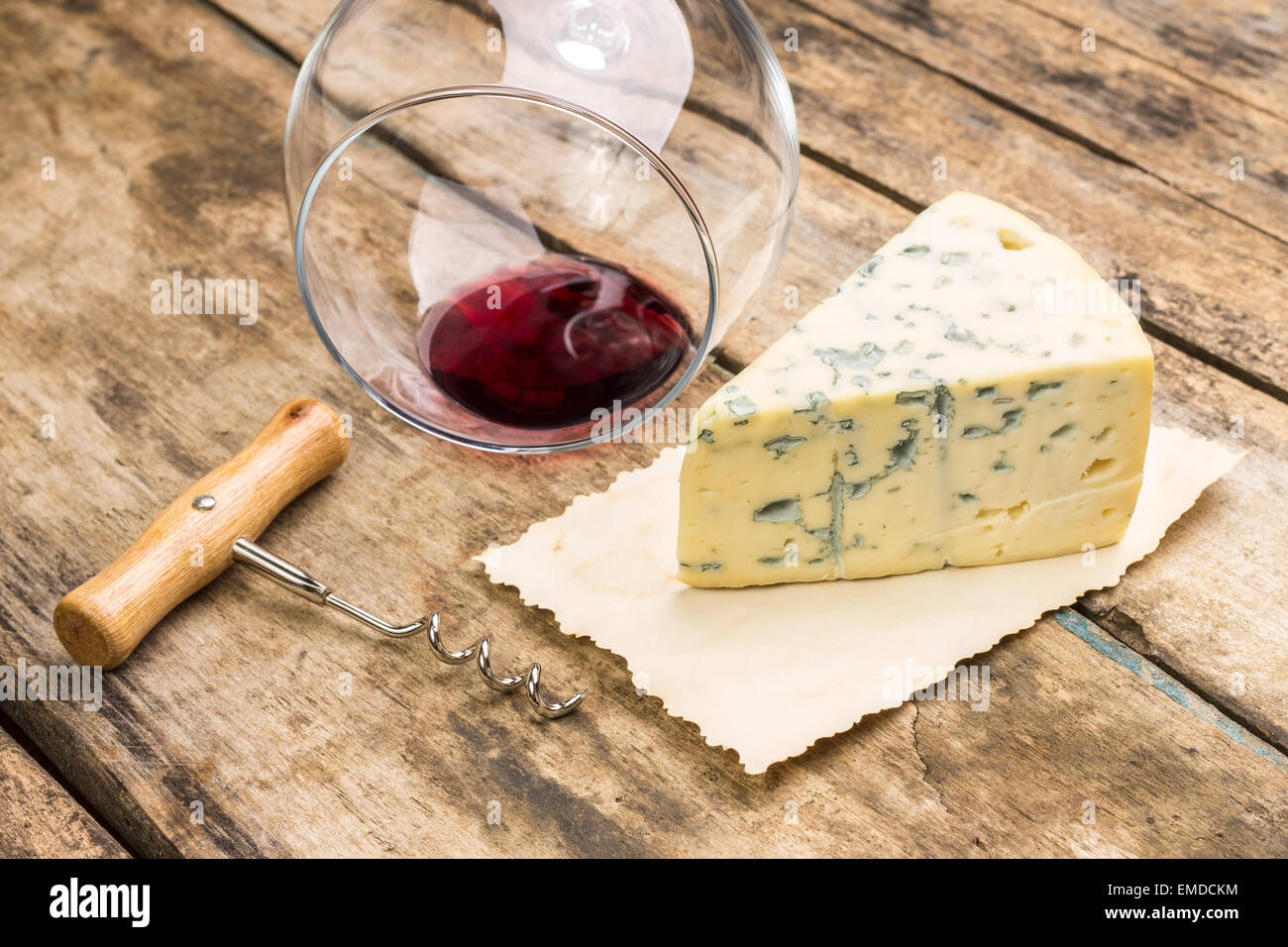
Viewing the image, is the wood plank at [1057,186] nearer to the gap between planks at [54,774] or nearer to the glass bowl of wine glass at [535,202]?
the glass bowl of wine glass at [535,202]

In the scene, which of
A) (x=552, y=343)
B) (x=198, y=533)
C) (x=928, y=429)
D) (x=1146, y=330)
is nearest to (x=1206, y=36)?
(x=1146, y=330)

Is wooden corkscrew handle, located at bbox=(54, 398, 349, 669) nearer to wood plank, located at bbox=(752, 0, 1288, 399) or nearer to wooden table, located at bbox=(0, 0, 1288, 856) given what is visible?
wooden table, located at bbox=(0, 0, 1288, 856)

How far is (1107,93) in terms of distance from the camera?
216 centimetres

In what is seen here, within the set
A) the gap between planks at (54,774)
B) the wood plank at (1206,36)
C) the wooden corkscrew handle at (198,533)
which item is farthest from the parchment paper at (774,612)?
the wood plank at (1206,36)

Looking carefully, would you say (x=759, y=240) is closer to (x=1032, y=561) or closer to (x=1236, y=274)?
(x=1032, y=561)

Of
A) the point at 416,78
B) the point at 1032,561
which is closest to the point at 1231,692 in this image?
the point at 1032,561

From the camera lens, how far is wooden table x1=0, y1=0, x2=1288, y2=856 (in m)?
1.23

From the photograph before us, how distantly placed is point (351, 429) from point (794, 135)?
64 centimetres

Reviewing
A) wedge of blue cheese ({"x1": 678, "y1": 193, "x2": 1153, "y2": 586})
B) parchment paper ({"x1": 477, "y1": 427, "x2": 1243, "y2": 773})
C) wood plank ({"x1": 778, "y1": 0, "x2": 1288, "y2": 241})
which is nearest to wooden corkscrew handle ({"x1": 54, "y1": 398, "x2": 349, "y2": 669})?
parchment paper ({"x1": 477, "y1": 427, "x2": 1243, "y2": 773})

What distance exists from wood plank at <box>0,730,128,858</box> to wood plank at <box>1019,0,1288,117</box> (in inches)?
79.7

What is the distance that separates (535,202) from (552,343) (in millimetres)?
240

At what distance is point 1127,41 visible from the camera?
7.46 ft

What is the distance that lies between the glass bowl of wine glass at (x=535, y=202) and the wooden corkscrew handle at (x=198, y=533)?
4.0 inches

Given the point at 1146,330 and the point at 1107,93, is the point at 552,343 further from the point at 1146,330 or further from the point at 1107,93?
the point at 1107,93
